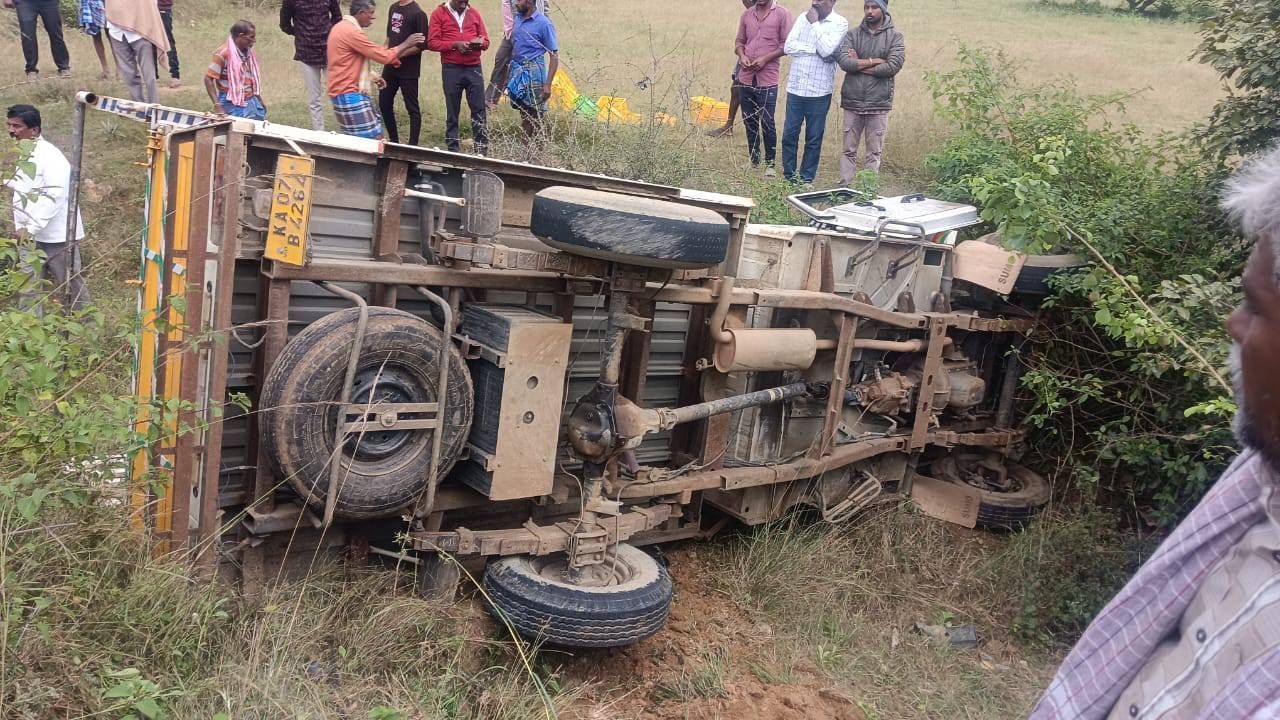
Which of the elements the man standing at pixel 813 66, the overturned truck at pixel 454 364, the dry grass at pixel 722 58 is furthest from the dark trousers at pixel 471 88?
the overturned truck at pixel 454 364

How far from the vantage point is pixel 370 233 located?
13.5 feet

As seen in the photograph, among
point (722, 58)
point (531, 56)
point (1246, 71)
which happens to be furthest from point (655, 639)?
point (722, 58)

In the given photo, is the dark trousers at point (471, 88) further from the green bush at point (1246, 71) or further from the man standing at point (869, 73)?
the green bush at point (1246, 71)

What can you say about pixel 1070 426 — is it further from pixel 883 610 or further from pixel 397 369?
pixel 397 369

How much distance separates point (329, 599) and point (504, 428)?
978 millimetres

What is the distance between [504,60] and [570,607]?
7.90m

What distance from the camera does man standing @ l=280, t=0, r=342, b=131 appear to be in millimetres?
9898

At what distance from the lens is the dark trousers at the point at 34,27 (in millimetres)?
12633

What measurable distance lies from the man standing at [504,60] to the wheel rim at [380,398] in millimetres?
6832

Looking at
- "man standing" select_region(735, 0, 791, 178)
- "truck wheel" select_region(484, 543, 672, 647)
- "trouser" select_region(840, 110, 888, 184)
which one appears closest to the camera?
"truck wheel" select_region(484, 543, 672, 647)

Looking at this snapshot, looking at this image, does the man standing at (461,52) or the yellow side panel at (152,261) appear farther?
the man standing at (461,52)

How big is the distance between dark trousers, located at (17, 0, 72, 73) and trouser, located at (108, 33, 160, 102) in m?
3.16

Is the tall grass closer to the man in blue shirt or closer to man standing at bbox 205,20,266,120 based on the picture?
the man in blue shirt

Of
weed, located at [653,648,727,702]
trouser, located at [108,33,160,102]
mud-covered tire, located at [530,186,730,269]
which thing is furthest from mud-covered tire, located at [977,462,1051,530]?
trouser, located at [108,33,160,102]
